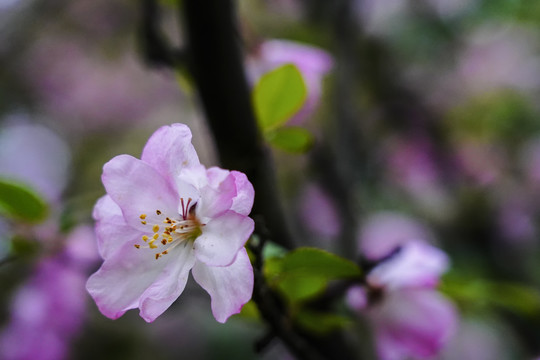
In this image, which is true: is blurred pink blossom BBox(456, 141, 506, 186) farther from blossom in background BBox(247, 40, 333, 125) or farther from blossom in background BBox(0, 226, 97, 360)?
blossom in background BBox(0, 226, 97, 360)

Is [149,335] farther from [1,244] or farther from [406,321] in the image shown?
[406,321]

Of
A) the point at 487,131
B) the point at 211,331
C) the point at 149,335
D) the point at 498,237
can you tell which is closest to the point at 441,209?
the point at 498,237

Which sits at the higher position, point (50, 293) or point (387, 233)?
point (50, 293)

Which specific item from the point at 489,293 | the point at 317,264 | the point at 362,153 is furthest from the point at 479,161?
the point at 317,264

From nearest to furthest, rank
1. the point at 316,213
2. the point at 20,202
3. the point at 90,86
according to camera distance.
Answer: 1. the point at 20,202
2. the point at 316,213
3. the point at 90,86

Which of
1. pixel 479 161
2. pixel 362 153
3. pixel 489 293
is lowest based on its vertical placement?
pixel 479 161

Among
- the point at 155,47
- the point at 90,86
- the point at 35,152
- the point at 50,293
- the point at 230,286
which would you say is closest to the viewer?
the point at 230,286

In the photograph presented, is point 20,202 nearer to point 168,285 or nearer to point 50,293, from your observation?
point 168,285
